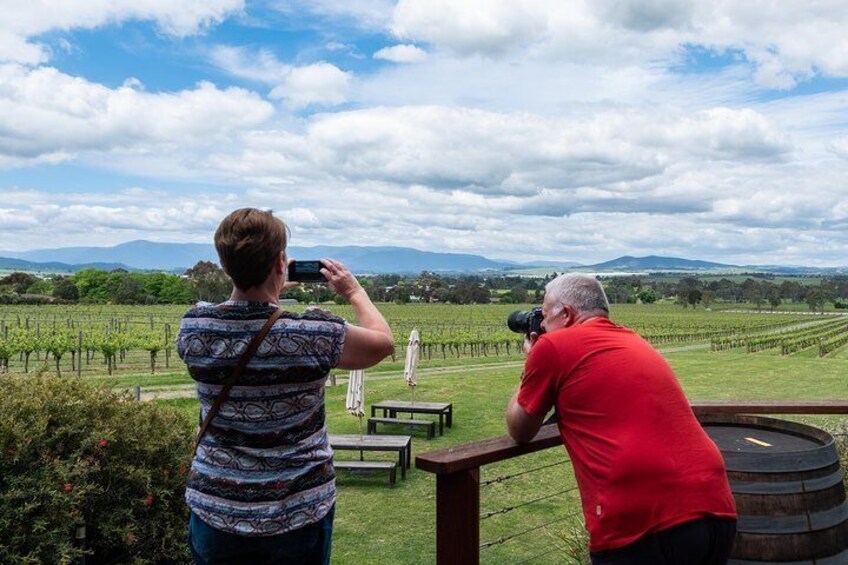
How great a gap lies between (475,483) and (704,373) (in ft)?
69.1

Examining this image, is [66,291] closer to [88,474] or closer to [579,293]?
[88,474]

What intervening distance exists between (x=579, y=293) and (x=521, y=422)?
1.42 ft

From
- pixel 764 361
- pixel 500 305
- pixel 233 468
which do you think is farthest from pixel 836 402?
pixel 500 305

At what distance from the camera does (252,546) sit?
1.84 m

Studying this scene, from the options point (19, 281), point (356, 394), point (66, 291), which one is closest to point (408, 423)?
point (356, 394)

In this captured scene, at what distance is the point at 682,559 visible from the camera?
1887 millimetres

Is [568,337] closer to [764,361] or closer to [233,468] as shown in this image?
[233,468]

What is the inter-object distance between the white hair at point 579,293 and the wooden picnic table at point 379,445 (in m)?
7.25

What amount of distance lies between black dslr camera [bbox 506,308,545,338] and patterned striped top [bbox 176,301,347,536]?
954mm

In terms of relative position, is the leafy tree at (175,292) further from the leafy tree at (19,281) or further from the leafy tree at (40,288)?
the leafy tree at (19,281)

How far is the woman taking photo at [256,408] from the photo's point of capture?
1.83 metres

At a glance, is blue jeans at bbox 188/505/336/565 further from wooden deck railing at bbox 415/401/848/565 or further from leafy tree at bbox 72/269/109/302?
leafy tree at bbox 72/269/109/302

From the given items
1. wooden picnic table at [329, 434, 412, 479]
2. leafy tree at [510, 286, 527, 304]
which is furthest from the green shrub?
leafy tree at [510, 286, 527, 304]

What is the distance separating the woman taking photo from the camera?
1826 millimetres
